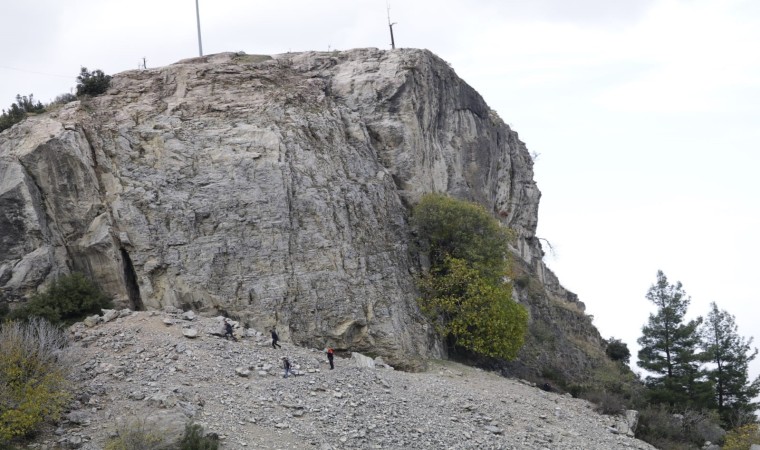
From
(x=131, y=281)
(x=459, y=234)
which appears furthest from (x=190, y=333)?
(x=459, y=234)

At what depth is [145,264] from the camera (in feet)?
104

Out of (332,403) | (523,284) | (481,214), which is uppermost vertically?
(481,214)

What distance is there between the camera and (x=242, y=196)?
33125mm

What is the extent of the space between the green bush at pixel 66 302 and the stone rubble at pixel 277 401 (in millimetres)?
995

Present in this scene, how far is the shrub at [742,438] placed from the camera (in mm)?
31312

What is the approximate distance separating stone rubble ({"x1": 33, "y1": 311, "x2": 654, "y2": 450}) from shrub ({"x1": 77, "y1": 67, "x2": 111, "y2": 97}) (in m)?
12.6

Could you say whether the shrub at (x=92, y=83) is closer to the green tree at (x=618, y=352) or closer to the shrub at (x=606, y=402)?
the shrub at (x=606, y=402)

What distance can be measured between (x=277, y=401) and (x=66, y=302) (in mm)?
9951

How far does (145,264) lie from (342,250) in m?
8.12

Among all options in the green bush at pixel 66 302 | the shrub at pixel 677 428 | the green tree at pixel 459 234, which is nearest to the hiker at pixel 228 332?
the green bush at pixel 66 302

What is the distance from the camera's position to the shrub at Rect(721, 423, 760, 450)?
103 ft

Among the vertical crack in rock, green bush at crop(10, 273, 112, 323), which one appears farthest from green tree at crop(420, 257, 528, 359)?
green bush at crop(10, 273, 112, 323)

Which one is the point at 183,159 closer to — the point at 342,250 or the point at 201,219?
the point at 201,219

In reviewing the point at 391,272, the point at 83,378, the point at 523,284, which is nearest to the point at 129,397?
the point at 83,378
